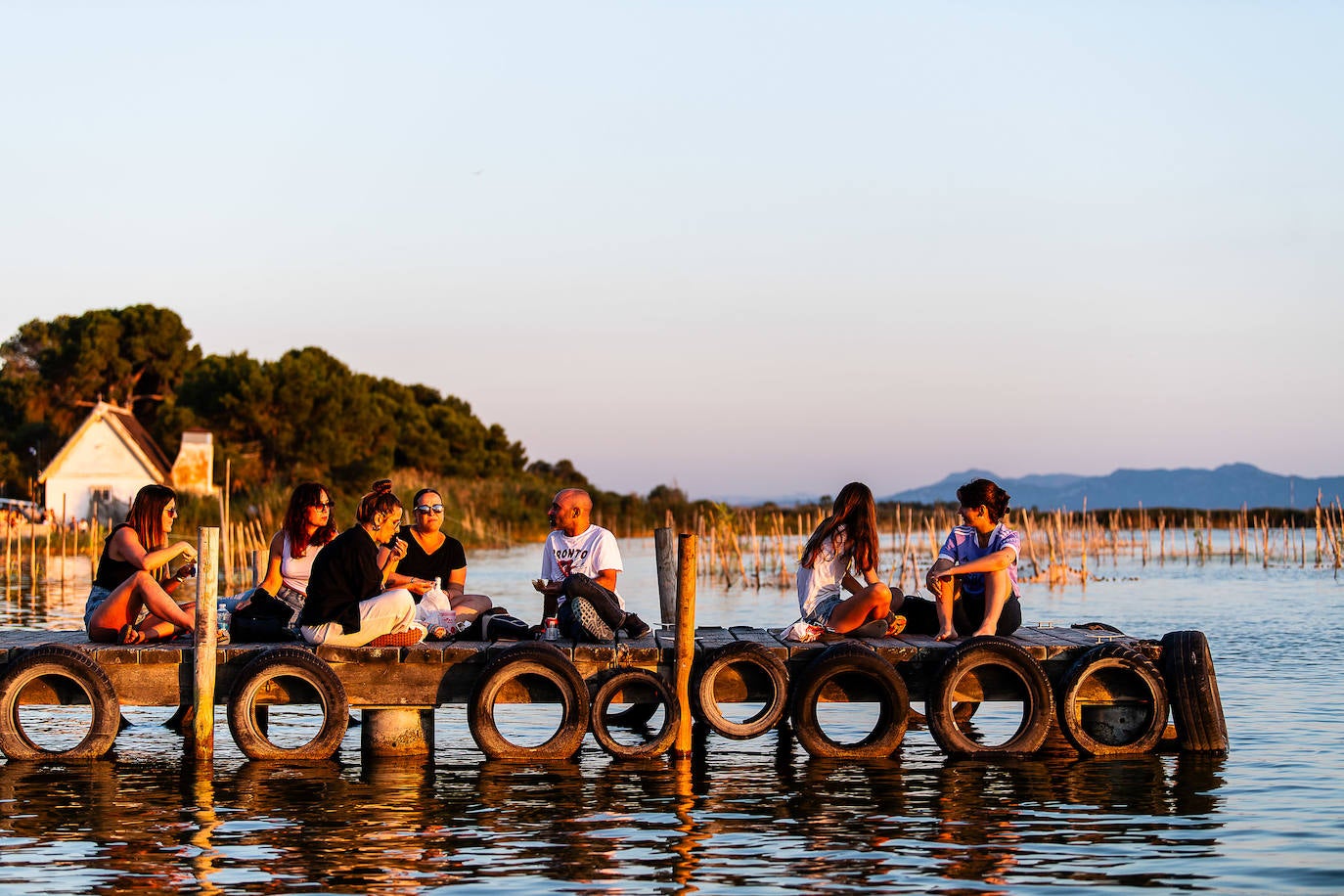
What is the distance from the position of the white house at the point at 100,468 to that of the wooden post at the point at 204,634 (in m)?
52.8

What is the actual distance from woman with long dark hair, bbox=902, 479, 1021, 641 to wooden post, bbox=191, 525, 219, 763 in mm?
5871

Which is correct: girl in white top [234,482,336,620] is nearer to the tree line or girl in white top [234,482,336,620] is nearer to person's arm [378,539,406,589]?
person's arm [378,539,406,589]

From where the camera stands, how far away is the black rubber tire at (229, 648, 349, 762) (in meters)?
12.8

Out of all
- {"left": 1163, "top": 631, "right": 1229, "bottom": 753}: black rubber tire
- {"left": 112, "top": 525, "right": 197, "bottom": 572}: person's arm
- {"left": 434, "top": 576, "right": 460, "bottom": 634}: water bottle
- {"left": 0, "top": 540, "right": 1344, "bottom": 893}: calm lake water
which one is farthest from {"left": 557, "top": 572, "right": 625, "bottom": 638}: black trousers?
{"left": 1163, "top": 631, "right": 1229, "bottom": 753}: black rubber tire

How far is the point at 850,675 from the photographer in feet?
42.8

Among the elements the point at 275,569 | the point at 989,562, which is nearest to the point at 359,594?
the point at 275,569

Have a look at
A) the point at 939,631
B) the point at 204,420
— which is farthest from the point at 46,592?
the point at 204,420

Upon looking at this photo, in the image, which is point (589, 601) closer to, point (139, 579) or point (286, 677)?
point (286, 677)

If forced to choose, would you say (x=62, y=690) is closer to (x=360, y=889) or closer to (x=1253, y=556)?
(x=360, y=889)

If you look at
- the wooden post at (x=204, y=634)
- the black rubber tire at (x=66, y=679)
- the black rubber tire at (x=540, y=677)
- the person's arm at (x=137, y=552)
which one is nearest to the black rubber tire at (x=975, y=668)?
the black rubber tire at (x=540, y=677)

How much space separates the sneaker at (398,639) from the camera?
512 inches

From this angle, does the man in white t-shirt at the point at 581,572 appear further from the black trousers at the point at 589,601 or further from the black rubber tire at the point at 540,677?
the black rubber tire at the point at 540,677

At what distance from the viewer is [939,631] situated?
1363cm

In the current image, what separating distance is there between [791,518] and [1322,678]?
40392mm
